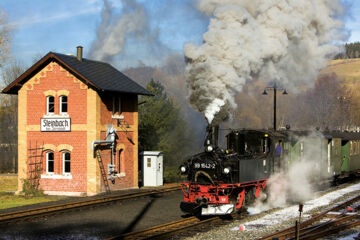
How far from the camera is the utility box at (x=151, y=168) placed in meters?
25.5

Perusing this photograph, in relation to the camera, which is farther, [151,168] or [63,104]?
[151,168]

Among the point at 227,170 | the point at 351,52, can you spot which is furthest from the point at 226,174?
the point at 351,52

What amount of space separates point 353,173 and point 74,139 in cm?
1708

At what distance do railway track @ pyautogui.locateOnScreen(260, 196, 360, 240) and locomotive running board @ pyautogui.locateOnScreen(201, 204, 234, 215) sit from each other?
229cm

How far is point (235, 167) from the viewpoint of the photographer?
1419 centimetres

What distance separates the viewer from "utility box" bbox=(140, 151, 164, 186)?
1004 inches

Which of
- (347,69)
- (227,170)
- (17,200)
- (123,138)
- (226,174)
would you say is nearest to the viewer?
(227,170)

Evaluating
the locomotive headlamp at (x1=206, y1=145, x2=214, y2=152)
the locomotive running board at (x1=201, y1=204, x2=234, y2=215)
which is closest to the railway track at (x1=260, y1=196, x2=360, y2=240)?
the locomotive running board at (x1=201, y1=204, x2=234, y2=215)

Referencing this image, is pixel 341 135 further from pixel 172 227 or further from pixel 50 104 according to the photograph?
pixel 50 104

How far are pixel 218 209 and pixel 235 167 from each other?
1.44m

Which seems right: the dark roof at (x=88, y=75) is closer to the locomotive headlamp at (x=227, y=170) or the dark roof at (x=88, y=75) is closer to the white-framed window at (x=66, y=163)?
the white-framed window at (x=66, y=163)

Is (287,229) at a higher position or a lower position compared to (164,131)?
lower

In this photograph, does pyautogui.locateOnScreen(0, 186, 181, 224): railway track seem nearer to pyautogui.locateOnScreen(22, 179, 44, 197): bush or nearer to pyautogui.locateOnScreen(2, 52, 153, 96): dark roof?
pyautogui.locateOnScreen(22, 179, 44, 197): bush

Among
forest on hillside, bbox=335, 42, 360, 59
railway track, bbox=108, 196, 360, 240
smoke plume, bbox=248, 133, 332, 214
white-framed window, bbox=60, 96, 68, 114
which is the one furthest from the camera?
forest on hillside, bbox=335, 42, 360, 59
